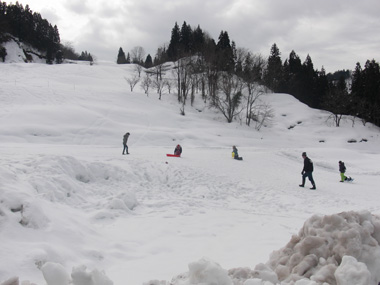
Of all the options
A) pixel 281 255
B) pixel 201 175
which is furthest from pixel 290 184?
pixel 281 255

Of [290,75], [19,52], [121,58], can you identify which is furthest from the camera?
[121,58]

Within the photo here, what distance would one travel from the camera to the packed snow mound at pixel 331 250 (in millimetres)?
3180

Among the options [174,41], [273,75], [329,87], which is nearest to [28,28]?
[174,41]

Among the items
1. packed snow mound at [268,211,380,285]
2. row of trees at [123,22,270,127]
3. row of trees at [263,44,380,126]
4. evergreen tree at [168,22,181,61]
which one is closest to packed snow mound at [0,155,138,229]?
packed snow mound at [268,211,380,285]

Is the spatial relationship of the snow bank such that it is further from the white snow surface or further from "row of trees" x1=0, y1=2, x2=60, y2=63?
"row of trees" x1=0, y1=2, x2=60, y2=63

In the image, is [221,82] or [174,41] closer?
[221,82]

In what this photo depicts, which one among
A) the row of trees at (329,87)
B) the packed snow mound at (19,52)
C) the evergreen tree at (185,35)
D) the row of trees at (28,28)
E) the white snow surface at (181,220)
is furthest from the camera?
the evergreen tree at (185,35)

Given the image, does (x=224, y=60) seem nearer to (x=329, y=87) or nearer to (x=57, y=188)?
(x=329, y=87)

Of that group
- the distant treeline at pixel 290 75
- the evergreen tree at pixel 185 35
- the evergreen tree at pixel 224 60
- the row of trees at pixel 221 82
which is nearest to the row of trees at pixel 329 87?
the distant treeline at pixel 290 75

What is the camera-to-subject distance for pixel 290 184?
46.6 ft

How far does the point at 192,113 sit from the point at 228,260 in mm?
40304

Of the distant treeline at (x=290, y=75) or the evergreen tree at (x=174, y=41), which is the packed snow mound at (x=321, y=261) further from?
the evergreen tree at (x=174, y=41)

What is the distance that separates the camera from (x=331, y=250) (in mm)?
3559

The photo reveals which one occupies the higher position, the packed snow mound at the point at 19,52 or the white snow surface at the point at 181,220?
the packed snow mound at the point at 19,52
